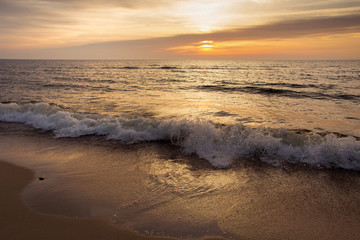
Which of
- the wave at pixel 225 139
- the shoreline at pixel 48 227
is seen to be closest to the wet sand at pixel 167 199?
the shoreline at pixel 48 227

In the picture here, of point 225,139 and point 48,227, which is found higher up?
point 225,139

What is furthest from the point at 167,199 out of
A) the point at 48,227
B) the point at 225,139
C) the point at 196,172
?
the point at 225,139

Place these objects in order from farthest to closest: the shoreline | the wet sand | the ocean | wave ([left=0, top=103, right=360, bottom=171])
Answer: wave ([left=0, top=103, right=360, bottom=171]), the ocean, the wet sand, the shoreline

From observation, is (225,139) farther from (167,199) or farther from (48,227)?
(48,227)

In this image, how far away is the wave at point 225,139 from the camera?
568cm

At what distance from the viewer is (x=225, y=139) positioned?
6.74 m

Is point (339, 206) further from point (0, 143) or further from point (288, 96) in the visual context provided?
point (288, 96)

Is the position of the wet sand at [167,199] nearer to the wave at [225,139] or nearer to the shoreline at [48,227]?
the shoreline at [48,227]

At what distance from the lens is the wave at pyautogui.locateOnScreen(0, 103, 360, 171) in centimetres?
568

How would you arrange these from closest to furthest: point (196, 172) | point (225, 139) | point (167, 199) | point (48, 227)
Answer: point (48, 227)
point (167, 199)
point (196, 172)
point (225, 139)

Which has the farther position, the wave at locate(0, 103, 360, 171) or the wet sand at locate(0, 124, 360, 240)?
the wave at locate(0, 103, 360, 171)

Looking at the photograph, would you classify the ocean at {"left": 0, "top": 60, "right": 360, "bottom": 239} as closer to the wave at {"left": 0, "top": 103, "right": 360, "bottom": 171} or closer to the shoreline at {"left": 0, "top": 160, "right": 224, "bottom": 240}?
the wave at {"left": 0, "top": 103, "right": 360, "bottom": 171}

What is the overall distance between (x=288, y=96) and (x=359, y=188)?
41.4ft

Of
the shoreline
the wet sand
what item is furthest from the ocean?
the shoreline
